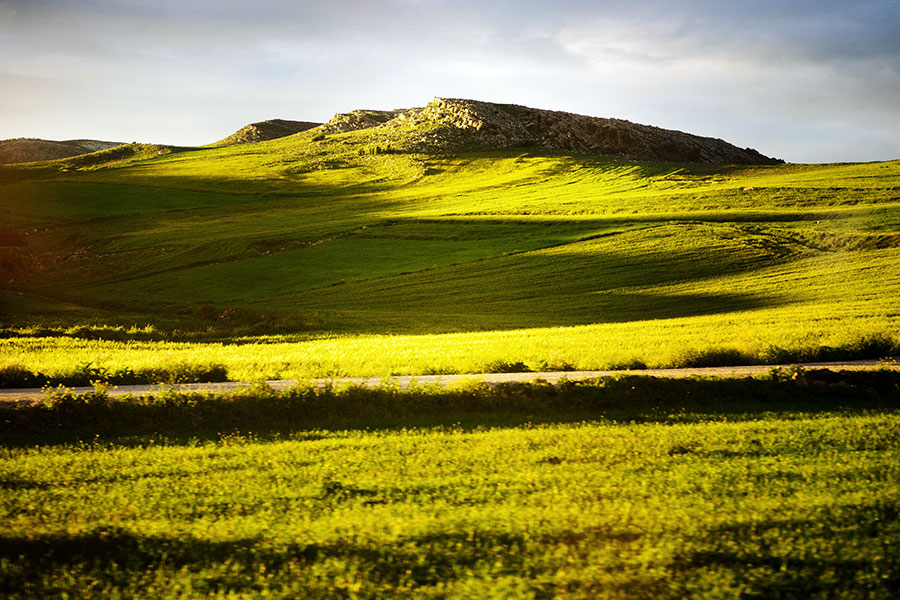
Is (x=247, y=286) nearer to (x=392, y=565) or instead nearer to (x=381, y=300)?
(x=381, y=300)

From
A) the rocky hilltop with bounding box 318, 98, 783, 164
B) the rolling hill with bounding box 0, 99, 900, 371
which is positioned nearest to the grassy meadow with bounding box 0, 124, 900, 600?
the rolling hill with bounding box 0, 99, 900, 371

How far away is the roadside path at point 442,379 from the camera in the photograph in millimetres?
16469

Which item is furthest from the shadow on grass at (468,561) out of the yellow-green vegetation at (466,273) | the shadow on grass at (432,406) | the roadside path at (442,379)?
the yellow-green vegetation at (466,273)

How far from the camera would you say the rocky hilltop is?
14300 cm

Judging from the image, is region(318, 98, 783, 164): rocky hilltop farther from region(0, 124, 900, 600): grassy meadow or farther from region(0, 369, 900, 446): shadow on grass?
region(0, 369, 900, 446): shadow on grass

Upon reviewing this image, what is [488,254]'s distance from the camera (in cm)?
5584

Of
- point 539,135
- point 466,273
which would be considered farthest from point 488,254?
point 539,135

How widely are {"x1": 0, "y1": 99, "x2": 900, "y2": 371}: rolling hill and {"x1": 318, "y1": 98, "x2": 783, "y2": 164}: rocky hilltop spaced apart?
1061 inches

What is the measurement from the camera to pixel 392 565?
26.4ft

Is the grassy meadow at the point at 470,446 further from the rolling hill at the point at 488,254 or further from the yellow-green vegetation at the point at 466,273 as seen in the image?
the rolling hill at the point at 488,254

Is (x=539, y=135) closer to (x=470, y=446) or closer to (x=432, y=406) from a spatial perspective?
(x=432, y=406)

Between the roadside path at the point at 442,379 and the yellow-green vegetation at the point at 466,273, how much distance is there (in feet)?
4.32

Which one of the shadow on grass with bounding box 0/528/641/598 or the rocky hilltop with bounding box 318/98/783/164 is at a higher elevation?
the rocky hilltop with bounding box 318/98/783/164

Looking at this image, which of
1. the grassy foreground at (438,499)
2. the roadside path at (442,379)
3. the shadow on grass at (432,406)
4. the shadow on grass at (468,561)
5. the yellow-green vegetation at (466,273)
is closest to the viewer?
the shadow on grass at (468,561)
